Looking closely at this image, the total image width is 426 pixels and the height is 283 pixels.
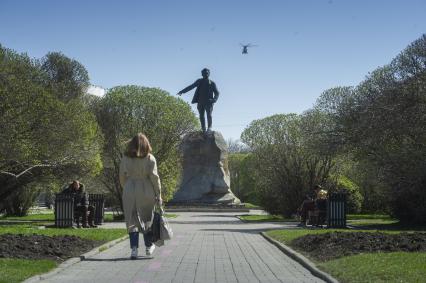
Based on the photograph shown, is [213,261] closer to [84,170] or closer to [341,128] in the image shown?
[341,128]

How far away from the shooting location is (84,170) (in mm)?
35719

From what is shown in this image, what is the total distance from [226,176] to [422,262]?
123 feet

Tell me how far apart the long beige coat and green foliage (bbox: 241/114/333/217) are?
882 inches

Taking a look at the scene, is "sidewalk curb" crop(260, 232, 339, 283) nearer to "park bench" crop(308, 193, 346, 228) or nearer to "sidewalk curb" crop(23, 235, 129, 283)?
"sidewalk curb" crop(23, 235, 129, 283)

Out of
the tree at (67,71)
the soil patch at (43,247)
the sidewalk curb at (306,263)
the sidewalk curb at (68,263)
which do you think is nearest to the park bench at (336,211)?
the sidewalk curb at (306,263)

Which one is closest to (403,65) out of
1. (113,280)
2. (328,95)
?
(328,95)

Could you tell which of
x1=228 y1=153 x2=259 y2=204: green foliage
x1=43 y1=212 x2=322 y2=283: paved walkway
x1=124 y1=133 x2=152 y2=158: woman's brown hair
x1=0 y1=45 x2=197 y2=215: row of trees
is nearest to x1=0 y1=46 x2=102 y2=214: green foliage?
x1=0 y1=45 x2=197 y2=215: row of trees

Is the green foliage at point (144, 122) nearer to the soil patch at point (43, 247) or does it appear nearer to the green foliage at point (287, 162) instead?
the green foliage at point (287, 162)

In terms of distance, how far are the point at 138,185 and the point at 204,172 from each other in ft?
115

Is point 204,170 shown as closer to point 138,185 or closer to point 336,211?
point 336,211

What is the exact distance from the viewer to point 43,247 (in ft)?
40.4

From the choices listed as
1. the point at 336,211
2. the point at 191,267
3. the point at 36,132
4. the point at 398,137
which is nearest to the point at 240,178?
the point at 36,132

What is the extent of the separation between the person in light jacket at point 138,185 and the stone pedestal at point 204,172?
3243 cm

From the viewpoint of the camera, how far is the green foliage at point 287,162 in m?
38.3
